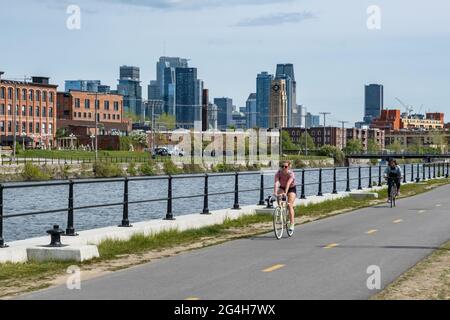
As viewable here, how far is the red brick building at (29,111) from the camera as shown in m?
137

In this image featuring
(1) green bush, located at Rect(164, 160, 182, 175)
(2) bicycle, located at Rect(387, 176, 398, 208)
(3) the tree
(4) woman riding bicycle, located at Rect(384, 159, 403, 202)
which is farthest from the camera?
(3) the tree

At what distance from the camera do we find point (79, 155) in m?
122

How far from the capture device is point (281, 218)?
62.8 feet

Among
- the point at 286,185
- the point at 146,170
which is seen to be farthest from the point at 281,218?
the point at 146,170

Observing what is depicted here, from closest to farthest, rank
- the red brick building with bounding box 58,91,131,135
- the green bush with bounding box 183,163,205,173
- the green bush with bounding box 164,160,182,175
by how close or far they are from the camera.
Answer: the green bush with bounding box 164,160,182,175, the green bush with bounding box 183,163,205,173, the red brick building with bounding box 58,91,131,135

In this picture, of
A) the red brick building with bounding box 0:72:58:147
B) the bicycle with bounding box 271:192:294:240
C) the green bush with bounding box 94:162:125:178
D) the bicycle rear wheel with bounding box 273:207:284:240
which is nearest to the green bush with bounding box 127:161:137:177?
the green bush with bounding box 94:162:125:178

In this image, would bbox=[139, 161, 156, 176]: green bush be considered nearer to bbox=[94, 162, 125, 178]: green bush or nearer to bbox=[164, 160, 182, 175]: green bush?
bbox=[164, 160, 182, 175]: green bush

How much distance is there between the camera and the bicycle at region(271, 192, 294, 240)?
18844 mm

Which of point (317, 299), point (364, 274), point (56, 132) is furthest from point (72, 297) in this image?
point (56, 132)

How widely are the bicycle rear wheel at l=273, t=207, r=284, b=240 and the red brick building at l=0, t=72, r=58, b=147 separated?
392 ft

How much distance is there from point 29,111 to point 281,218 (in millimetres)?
131381

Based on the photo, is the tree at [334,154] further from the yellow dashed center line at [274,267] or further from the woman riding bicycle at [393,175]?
the yellow dashed center line at [274,267]
